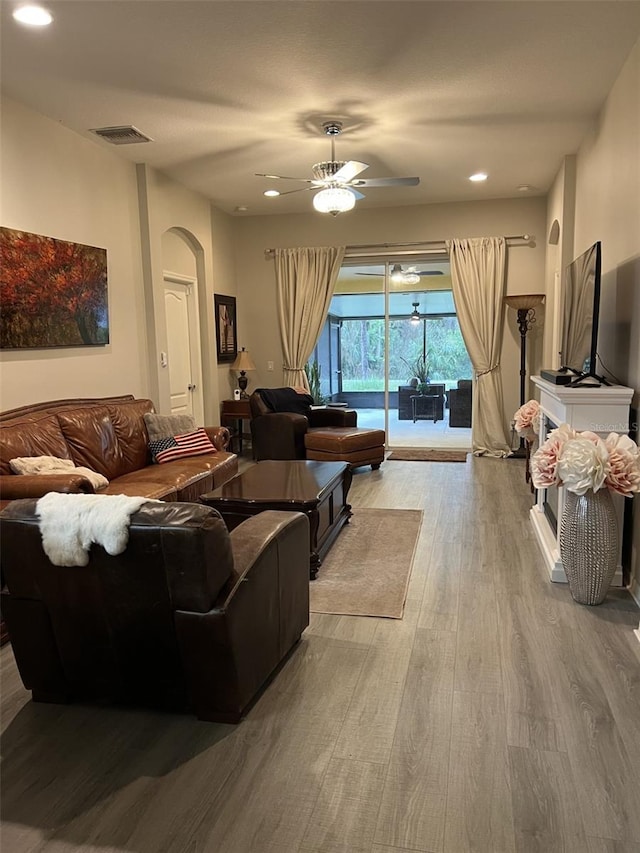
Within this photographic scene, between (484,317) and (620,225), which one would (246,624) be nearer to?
(620,225)

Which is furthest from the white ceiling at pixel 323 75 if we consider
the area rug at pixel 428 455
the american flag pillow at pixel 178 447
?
the area rug at pixel 428 455

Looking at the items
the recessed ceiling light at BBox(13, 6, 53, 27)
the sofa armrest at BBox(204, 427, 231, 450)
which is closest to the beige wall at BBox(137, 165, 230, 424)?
the sofa armrest at BBox(204, 427, 231, 450)

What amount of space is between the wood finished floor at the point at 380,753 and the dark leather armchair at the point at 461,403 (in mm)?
4849

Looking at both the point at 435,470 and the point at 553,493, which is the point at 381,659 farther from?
the point at 435,470

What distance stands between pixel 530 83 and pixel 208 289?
3948 mm

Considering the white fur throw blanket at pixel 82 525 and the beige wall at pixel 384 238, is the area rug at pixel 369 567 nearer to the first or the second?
the white fur throw blanket at pixel 82 525

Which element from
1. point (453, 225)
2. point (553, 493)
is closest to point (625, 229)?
point (553, 493)

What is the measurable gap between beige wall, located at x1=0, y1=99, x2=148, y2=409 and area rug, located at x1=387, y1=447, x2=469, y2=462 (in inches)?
120

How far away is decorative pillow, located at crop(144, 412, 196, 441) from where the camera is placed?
4824 mm

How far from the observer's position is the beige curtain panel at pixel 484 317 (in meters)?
6.95

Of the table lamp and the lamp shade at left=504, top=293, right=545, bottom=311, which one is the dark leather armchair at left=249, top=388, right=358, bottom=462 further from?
the lamp shade at left=504, top=293, right=545, bottom=311

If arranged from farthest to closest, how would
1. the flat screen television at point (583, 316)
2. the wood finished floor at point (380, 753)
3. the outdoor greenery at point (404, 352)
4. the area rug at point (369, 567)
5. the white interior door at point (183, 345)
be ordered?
the outdoor greenery at point (404, 352), the white interior door at point (183, 345), the flat screen television at point (583, 316), the area rug at point (369, 567), the wood finished floor at point (380, 753)

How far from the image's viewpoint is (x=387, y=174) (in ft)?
19.0

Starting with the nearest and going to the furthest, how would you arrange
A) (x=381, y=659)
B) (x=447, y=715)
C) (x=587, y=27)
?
(x=447, y=715) → (x=381, y=659) → (x=587, y=27)
